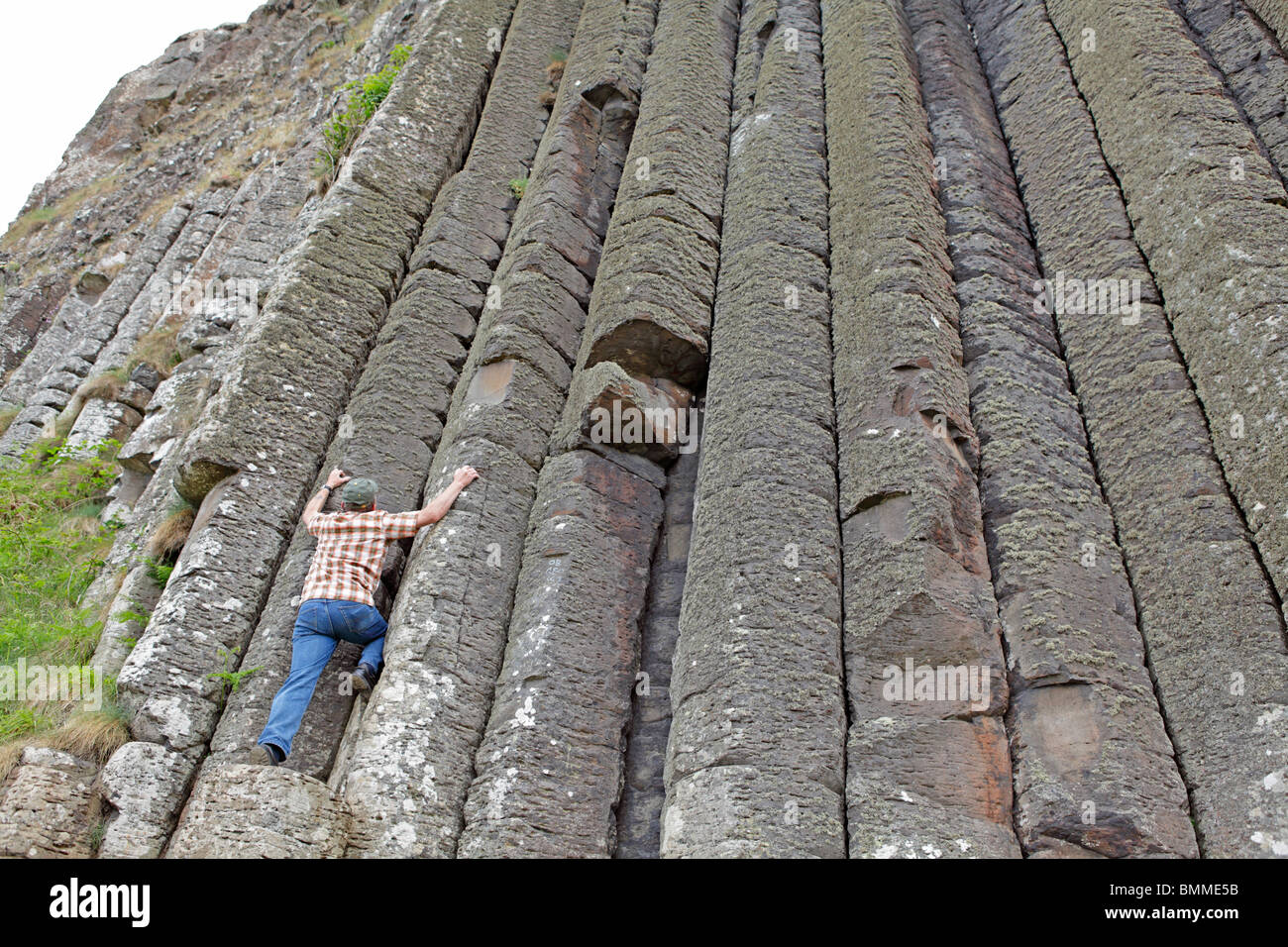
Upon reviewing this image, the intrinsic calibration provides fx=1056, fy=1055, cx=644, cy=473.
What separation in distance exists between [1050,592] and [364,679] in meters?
4.02

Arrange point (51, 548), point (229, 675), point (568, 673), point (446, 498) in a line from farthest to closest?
→ point (51, 548) → point (446, 498) → point (229, 675) → point (568, 673)

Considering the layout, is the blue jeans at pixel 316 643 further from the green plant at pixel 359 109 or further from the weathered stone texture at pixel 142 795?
the green plant at pixel 359 109

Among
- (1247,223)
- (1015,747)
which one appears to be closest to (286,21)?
(1247,223)

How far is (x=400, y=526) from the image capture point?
6973 mm

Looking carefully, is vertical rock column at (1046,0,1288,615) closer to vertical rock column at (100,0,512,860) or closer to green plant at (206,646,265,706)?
green plant at (206,646,265,706)

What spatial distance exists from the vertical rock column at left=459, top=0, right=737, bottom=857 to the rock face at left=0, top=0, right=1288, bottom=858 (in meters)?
0.03

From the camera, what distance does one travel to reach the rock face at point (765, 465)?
17.1 feet

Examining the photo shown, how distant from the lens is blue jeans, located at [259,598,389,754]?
20.6ft

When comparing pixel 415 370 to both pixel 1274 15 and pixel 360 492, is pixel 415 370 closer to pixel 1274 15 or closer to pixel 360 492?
pixel 360 492

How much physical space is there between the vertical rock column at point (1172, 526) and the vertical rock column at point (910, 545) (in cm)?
82

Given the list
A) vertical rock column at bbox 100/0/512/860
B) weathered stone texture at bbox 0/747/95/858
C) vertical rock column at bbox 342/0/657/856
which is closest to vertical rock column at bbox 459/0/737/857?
vertical rock column at bbox 342/0/657/856

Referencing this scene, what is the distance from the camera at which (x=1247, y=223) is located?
6793 millimetres

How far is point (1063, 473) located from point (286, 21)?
2307cm

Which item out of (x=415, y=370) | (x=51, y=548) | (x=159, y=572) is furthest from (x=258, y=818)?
(x=51, y=548)
